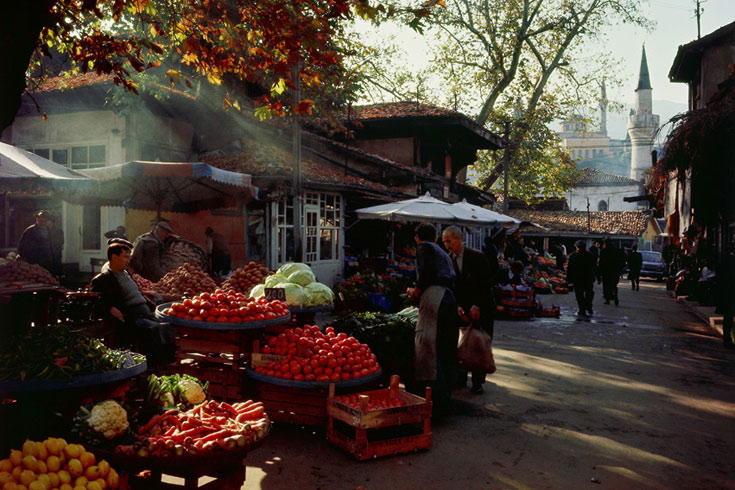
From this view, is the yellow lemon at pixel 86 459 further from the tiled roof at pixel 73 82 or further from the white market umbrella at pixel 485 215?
the white market umbrella at pixel 485 215

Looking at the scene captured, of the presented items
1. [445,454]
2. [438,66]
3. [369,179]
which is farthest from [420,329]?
Result: [438,66]

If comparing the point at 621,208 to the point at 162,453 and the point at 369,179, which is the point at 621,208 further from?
the point at 162,453

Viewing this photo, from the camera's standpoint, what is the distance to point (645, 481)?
4500 millimetres

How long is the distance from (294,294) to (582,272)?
32.3ft

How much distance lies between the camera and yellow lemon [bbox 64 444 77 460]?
310cm

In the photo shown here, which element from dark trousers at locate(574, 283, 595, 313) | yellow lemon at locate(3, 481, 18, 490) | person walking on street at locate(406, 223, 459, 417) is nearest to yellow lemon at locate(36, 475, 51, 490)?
yellow lemon at locate(3, 481, 18, 490)

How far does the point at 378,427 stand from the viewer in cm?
491

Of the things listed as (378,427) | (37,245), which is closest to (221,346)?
(378,427)

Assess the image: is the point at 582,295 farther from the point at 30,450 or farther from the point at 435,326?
the point at 30,450

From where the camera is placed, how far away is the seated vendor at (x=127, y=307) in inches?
240

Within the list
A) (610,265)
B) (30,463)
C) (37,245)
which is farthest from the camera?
(610,265)

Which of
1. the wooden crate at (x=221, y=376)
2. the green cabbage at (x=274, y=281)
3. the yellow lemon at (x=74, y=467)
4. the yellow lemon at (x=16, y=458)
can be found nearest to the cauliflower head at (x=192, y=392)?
the wooden crate at (x=221, y=376)

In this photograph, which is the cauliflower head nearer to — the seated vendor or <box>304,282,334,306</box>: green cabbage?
the seated vendor

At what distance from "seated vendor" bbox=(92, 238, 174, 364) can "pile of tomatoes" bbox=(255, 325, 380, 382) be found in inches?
58.4
